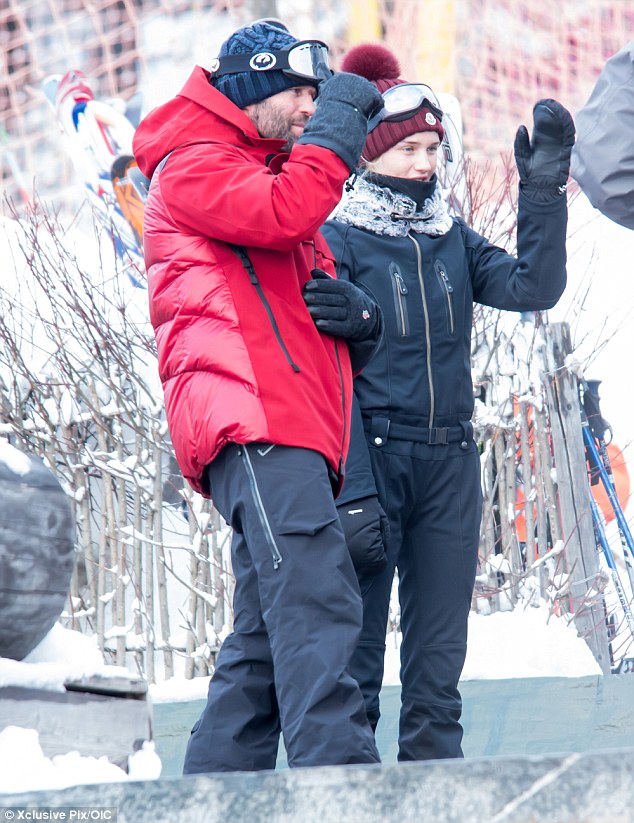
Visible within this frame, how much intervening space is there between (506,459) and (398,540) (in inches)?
63.3

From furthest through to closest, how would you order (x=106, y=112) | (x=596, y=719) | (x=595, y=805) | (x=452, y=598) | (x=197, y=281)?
(x=106, y=112), (x=596, y=719), (x=452, y=598), (x=197, y=281), (x=595, y=805)

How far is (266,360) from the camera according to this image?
97.1 inches

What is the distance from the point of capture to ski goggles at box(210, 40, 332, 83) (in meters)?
2.63

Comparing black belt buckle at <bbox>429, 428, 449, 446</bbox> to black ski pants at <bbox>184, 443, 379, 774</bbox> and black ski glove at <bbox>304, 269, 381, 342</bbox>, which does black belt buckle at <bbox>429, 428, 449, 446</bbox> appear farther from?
black ski pants at <bbox>184, 443, 379, 774</bbox>

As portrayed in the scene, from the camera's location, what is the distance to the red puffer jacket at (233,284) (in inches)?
Answer: 96.0

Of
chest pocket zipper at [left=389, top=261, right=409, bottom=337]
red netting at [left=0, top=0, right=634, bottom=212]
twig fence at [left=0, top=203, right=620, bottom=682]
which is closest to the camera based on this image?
chest pocket zipper at [left=389, top=261, right=409, bottom=337]

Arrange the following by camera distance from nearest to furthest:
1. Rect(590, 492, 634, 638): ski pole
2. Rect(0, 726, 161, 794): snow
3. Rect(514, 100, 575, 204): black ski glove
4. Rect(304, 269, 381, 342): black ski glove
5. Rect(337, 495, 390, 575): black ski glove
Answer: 1. Rect(0, 726, 161, 794): snow
2. Rect(304, 269, 381, 342): black ski glove
3. Rect(337, 495, 390, 575): black ski glove
4. Rect(514, 100, 575, 204): black ski glove
5. Rect(590, 492, 634, 638): ski pole

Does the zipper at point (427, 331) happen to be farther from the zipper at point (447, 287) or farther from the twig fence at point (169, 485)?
the twig fence at point (169, 485)

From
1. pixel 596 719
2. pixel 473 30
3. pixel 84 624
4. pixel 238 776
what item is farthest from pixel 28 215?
pixel 473 30

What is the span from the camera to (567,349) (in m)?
4.48

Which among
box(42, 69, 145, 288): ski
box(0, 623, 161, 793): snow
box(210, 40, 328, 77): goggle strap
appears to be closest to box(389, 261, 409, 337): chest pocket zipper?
box(210, 40, 328, 77): goggle strap

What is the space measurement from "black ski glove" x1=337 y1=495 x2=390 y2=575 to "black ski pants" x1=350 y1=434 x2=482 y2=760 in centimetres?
11

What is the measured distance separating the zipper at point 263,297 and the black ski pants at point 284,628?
18 centimetres

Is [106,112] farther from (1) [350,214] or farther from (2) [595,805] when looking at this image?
(2) [595,805]
